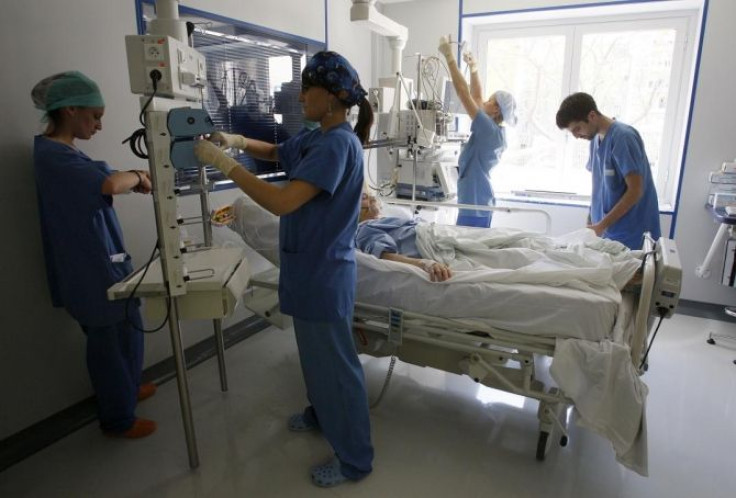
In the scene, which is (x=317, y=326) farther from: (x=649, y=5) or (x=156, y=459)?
(x=649, y=5)

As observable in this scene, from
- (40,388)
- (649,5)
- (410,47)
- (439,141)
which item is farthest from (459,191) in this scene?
(40,388)

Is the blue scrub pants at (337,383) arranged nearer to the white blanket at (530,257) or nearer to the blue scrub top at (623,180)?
the white blanket at (530,257)

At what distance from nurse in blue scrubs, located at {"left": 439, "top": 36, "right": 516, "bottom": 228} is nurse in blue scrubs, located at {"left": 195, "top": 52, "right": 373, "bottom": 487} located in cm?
153

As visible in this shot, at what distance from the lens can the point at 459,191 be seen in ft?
11.4

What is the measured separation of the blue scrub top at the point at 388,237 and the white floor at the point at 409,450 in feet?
2.57

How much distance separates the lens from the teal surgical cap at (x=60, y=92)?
5.90ft

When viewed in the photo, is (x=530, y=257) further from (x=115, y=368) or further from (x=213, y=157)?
(x=115, y=368)

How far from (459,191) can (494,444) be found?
1.86 meters

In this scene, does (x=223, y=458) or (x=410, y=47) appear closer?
(x=223, y=458)

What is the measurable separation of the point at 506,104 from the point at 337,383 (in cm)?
231

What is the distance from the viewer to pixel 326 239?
5.52 ft

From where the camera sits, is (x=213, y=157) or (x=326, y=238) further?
(x=326, y=238)

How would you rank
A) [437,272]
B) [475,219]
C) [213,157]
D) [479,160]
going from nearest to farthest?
1. [213,157]
2. [437,272]
3. [479,160]
4. [475,219]

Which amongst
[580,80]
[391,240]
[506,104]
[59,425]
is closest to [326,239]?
[391,240]
